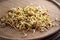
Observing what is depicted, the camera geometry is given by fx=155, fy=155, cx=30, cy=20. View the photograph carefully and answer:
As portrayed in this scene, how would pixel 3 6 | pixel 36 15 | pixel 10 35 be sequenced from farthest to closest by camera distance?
pixel 3 6 < pixel 36 15 < pixel 10 35

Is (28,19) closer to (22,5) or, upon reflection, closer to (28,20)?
(28,20)

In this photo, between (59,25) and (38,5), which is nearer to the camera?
(59,25)

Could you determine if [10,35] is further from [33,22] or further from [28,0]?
[28,0]

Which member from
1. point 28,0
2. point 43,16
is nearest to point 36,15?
point 43,16

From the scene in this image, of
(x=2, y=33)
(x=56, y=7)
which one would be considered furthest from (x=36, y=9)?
(x=2, y=33)

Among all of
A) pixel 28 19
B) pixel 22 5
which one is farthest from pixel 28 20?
pixel 22 5

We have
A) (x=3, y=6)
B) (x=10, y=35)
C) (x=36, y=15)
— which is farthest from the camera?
(x=3, y=6)

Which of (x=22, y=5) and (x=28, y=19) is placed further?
(x=22, y=5)

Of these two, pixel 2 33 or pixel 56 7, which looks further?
pixel 56 7

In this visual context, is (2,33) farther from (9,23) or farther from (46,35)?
(46,35)
